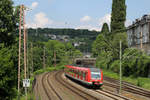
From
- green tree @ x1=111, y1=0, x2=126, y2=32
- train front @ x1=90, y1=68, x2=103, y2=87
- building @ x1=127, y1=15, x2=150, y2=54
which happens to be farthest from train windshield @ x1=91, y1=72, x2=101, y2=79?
green tree @ x1=111, y1=0, x2=126, y2=32

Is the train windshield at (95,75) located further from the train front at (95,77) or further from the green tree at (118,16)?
the green tree at (118,16)

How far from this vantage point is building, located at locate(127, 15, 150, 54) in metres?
45.4

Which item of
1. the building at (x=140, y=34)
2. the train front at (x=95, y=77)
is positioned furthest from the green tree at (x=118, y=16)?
the train front at (x=95, y=77)

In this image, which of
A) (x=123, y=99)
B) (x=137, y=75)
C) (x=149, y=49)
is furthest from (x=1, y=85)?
(x=149, y=49)

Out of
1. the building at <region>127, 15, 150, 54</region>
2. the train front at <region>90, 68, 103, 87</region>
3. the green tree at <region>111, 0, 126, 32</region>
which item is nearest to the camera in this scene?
the train front at <region>90, 68, 103, 87</region>

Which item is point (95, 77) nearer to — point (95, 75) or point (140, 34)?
point (95, 75)

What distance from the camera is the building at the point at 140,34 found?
45441 mm

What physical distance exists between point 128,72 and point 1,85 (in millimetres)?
27356

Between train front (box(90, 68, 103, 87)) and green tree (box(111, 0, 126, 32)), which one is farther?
green tree (box(111, 0, 126, 32))

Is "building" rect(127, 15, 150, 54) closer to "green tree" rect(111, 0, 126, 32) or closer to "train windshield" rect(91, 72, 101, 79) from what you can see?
"green tree" rect(111, 0, 126, 32)

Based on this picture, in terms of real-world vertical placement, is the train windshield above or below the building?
below

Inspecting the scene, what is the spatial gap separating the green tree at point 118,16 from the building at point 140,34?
3552 millimetres

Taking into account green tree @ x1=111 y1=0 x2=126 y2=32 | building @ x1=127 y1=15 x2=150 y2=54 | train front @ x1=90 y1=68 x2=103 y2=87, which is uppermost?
green tree @ x1=111 y1=0 x2=126 y2=32

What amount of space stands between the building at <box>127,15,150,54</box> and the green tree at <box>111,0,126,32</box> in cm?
355
